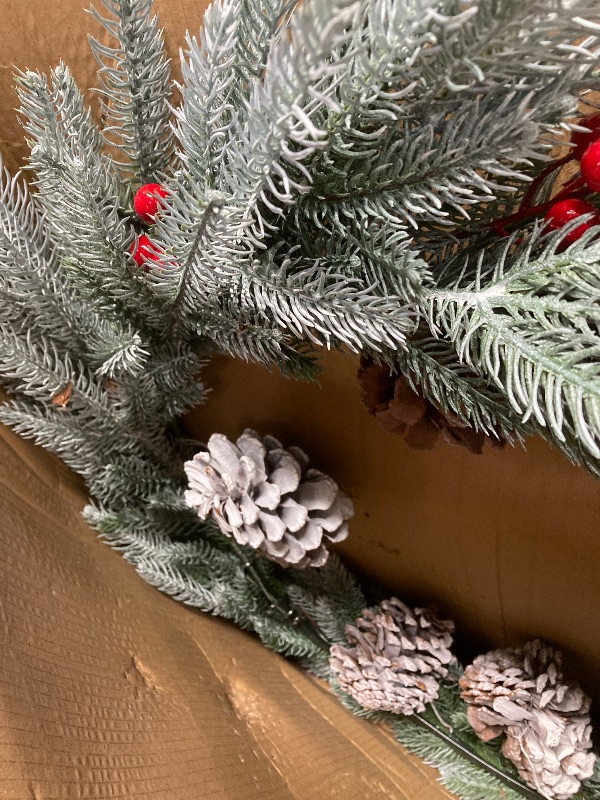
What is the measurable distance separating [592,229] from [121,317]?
1.05 feet

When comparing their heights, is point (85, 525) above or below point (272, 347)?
below

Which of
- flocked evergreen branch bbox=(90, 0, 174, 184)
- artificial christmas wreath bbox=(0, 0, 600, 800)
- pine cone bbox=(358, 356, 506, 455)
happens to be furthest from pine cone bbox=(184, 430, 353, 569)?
flocked evergreen branch bbox=(90, 0, 174, 184)

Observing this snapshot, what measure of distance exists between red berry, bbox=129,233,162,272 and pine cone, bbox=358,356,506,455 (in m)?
0.16

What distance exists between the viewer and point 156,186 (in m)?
0.37

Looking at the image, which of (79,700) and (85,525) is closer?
(79,700)

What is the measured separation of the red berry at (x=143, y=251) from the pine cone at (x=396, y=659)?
1.29ft

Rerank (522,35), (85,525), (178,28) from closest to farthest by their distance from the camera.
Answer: (522,35)
(178,28)
(85,525)

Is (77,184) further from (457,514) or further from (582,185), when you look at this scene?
(457,514)

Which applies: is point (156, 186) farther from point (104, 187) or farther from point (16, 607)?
point (16, 607)

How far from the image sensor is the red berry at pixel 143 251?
37 cm

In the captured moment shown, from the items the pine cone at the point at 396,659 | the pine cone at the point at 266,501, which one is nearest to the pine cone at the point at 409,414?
the pine cone at the point at 266,501

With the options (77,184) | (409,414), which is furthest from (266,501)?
(77,184)

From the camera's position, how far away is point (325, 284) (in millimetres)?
327

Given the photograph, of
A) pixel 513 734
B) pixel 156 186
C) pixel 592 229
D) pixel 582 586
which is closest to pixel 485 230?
pixel 592 229
